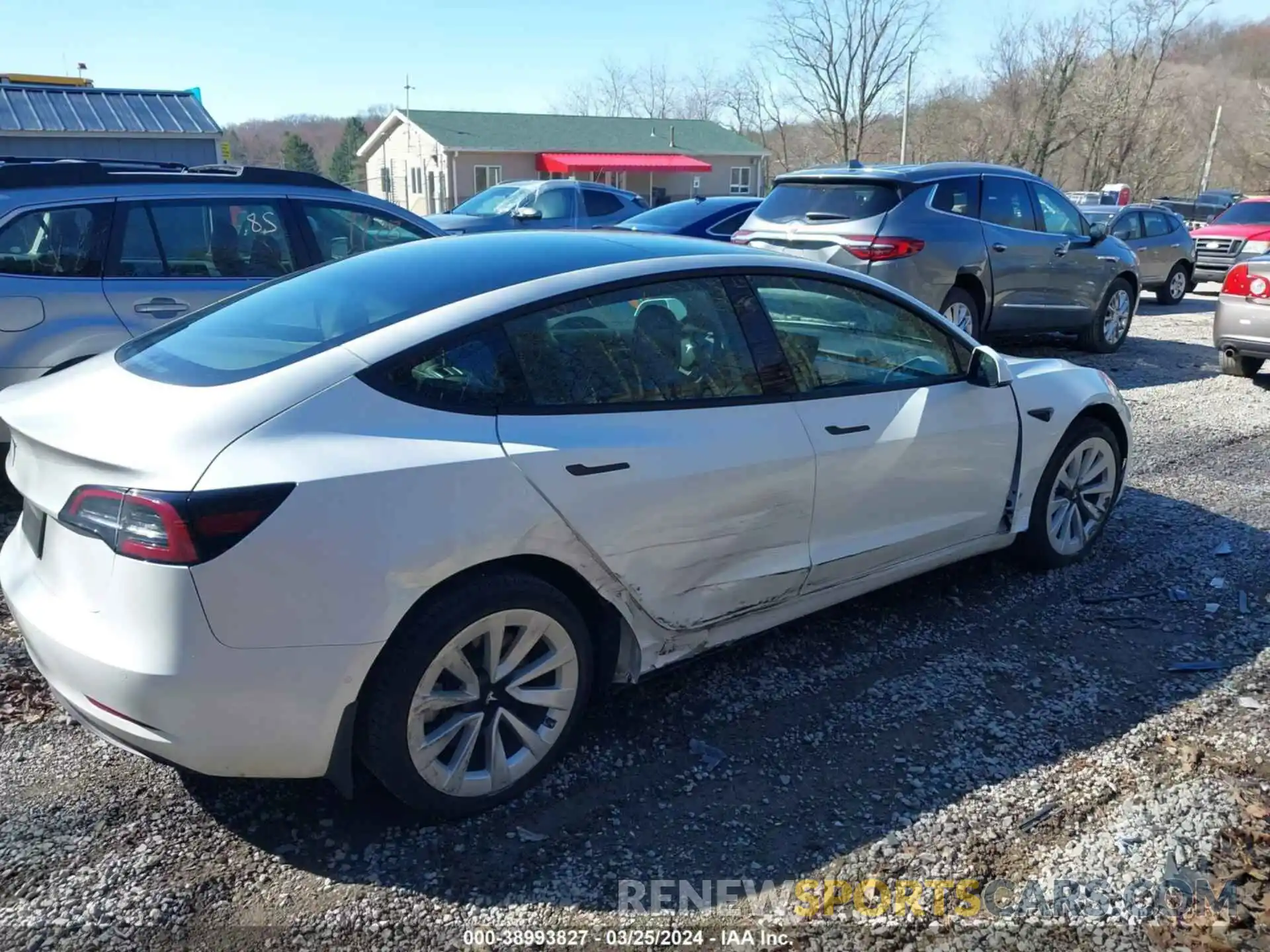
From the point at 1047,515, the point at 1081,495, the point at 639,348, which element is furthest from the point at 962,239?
the point at 639,348

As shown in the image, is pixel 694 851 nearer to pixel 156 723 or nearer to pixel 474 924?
pixel 474 924

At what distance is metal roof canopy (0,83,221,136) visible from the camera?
18562mm

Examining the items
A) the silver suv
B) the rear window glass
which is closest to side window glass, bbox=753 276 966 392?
the silver suv

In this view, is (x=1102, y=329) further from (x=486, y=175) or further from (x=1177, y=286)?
(x=486, y=175)

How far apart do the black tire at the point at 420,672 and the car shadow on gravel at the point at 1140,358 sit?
7.97 m

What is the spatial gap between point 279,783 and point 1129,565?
3966mm

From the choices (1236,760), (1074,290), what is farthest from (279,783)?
(1074,290)

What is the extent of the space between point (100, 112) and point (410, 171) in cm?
2887

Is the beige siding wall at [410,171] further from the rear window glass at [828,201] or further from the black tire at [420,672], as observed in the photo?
the black tire at [420,672]

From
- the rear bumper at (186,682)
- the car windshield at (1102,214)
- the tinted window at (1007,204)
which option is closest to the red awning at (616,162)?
the car windshield at (1102,214)

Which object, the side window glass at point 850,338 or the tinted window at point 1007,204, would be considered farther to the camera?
the tinted window at point 1007,204

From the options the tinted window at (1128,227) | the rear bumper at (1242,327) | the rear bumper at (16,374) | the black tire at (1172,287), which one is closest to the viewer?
the rear bumper at (16,374)

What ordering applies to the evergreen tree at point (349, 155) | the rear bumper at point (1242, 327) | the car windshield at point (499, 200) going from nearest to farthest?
the rear bumper at point (1242, 327), the car windshield at point (499, 200), the evergreen tree at point (349, 155)

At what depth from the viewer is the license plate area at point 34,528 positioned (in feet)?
9.02
